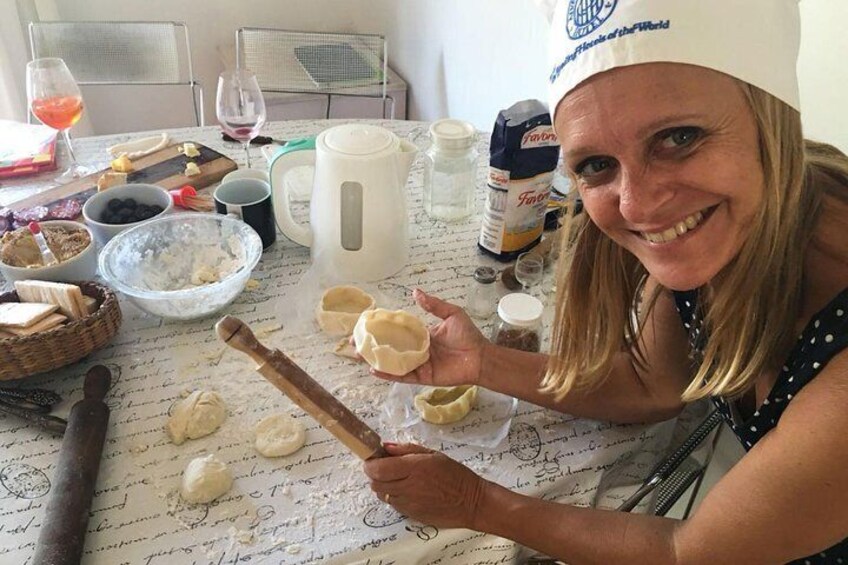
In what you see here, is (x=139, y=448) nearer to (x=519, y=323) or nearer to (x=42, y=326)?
(x=42, y=326)

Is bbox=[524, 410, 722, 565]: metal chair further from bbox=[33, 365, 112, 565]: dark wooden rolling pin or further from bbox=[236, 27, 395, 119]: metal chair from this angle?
bbox=[236, 27, 395, 119]: metal chair

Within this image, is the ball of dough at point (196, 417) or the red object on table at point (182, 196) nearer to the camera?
the ball of dough at point (196, 417)

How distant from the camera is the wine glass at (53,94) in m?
1.21

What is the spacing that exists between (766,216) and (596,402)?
1.06 ft

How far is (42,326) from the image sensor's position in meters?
0.81

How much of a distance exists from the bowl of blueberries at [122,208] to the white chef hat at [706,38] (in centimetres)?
77

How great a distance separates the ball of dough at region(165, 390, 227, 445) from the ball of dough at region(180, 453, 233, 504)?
0.06 metres

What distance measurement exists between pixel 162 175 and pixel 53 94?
244mm

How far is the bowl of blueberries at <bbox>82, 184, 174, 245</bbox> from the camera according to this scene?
1024 millimetres

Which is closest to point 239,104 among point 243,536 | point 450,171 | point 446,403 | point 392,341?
point 450,171

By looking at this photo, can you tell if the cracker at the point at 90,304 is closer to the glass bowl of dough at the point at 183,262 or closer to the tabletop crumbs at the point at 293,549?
the glass bowl of dough at the point at 183,262

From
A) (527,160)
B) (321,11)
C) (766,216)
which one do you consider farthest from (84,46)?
(766,216)

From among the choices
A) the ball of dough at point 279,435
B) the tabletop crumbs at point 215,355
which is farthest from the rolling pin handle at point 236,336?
the tabletop crumbs at point 215,355

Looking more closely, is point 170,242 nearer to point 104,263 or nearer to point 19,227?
point 104,263
